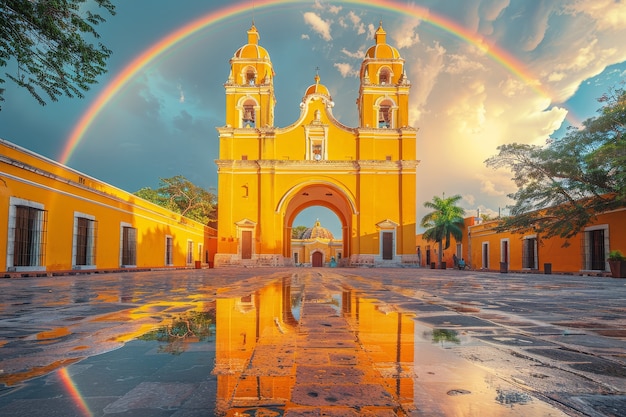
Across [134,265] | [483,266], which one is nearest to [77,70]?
[134,265]

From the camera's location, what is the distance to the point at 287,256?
3084 cm

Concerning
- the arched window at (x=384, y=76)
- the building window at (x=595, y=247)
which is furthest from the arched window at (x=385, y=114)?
the building window at (x=595, y=247)

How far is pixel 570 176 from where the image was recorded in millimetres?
17625

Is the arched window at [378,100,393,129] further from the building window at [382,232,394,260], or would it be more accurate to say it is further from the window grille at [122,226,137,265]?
the window grille at [122,226,137,265]

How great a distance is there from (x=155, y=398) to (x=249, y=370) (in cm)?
38

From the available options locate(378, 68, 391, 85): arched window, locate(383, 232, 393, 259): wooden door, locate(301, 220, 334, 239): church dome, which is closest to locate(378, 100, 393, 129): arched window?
locate(378, 68, 391, 85): arched window

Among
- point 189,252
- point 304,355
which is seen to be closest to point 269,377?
point 304,355

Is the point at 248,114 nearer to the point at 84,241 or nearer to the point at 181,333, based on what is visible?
the point at 84,241

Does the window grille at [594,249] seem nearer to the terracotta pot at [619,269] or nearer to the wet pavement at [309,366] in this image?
the terracotta pot at [619,269]

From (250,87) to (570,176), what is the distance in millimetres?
20748

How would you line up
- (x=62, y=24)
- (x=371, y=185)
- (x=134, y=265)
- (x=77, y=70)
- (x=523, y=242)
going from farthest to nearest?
(x=371, y=185), (x=523, y=242), (x=134, y=265), (x=77, y=70), (x=62, y=24)

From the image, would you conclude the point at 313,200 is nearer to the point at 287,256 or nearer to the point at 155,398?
the point at 287,256

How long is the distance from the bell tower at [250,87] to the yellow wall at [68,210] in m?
10.2

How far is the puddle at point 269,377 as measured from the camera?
1.27 metres
